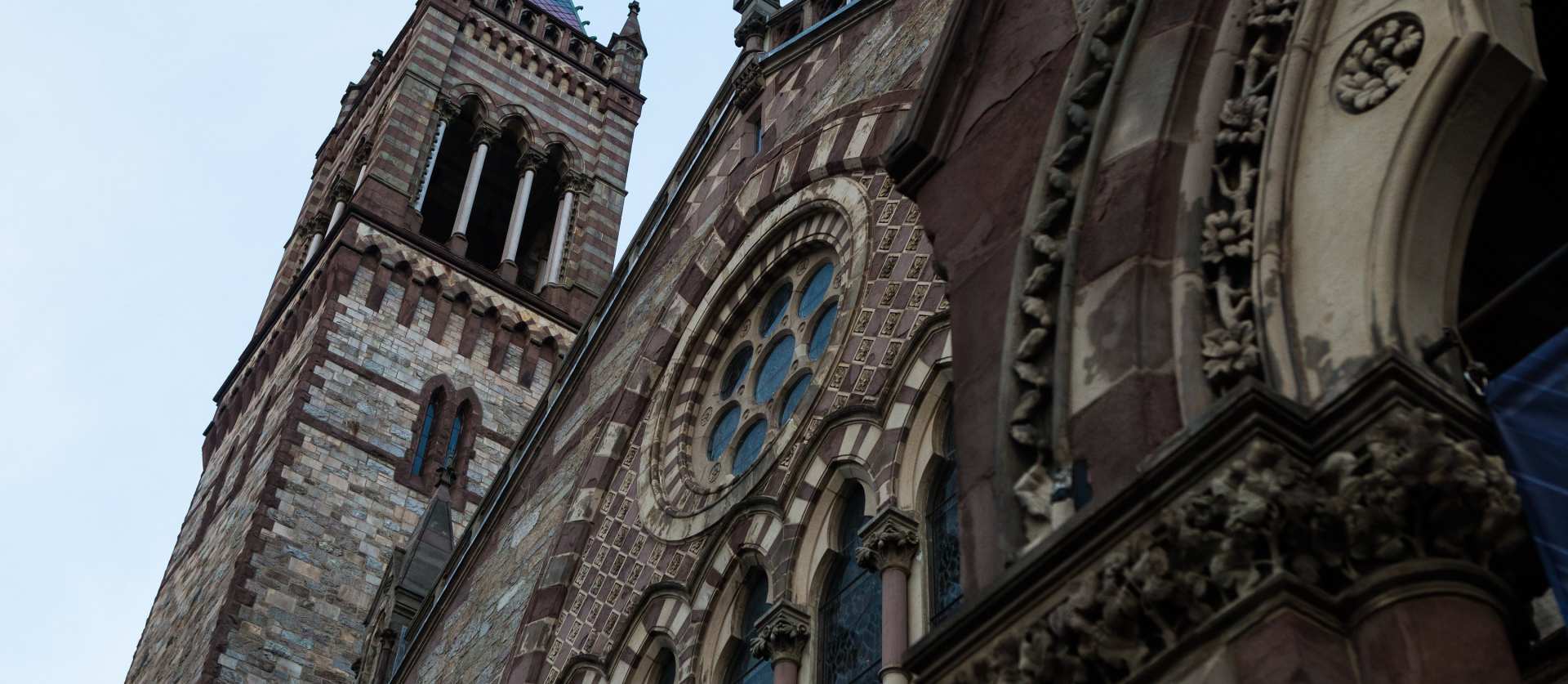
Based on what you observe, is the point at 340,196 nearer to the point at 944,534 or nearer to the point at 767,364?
the point at 767,364

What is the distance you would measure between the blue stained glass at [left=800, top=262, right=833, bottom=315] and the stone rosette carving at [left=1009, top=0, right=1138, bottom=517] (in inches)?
234

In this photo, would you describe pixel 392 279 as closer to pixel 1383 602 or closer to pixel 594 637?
pixel 594 637

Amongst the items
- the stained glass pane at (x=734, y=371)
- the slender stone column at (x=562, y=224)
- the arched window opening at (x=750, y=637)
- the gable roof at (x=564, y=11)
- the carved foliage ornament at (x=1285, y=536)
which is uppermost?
the gable roof at (x=564, y=11)

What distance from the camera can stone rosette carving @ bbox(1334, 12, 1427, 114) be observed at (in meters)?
6.19

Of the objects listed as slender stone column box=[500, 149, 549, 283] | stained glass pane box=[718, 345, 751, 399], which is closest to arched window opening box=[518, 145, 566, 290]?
slender stone column box=[500, 149, 549, 283]

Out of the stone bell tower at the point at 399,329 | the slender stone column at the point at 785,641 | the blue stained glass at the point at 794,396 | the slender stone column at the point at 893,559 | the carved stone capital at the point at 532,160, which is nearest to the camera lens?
the slender stone column at the point at 893,559

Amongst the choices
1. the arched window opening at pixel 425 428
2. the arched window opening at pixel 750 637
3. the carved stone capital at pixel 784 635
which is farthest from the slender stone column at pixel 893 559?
the arched window opening at pixel 425 428

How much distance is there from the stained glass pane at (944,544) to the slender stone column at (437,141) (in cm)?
2439

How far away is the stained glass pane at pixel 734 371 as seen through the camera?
14.2 meters

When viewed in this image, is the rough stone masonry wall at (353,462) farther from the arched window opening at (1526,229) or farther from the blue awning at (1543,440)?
the blue awning at (1543,440)

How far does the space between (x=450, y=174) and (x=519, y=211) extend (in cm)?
222

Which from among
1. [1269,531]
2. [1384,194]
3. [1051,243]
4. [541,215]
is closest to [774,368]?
[1051,243]

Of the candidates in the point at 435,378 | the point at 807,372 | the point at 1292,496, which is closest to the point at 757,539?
the point at 807,372

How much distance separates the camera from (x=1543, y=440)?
18.7ft
